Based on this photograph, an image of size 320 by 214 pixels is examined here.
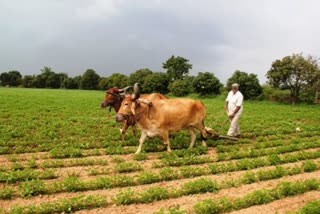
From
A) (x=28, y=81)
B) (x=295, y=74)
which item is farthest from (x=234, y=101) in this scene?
(x=28, y=81)

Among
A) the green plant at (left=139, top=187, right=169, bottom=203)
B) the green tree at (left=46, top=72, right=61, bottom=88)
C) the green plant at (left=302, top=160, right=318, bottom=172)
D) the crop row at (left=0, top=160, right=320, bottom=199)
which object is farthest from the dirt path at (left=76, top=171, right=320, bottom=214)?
the green tree at (left=46, top=72, right=61, bottom=88)

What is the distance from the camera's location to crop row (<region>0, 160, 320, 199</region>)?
26.2ft

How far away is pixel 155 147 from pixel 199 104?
248 centimetres

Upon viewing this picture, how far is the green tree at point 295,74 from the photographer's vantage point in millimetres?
44906

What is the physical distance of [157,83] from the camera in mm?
72312

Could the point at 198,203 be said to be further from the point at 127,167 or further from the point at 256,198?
the point at 127,167

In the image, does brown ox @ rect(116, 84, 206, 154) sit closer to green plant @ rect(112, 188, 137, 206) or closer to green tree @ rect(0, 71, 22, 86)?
green plant @ rect(112, 188, 137, 206)

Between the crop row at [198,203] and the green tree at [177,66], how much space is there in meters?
80.9

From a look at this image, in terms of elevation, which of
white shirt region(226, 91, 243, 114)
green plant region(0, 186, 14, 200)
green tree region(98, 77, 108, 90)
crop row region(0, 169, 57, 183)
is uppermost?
green tree region(98, 77, 108, 90)

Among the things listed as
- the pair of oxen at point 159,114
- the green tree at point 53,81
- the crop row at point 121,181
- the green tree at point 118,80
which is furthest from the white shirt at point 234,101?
the green tree at point 53,81

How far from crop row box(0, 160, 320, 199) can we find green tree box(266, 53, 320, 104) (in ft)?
→ 128

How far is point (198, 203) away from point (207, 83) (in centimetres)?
5295

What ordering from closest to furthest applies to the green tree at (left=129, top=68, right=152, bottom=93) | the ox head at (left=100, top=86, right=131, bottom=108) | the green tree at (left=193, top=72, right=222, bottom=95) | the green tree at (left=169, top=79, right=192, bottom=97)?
the ox head at (left=100, top=86, right=131, bottom=108) < the green tree at (left=193, top=72, right=222, bottom=95) < the green tree at (left=169, top=79, right=192, bottom=97) < the green tree at (left=129, top=68, right=152, bottom=93)

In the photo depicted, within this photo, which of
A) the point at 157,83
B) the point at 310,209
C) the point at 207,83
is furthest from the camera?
the point at 157,83
